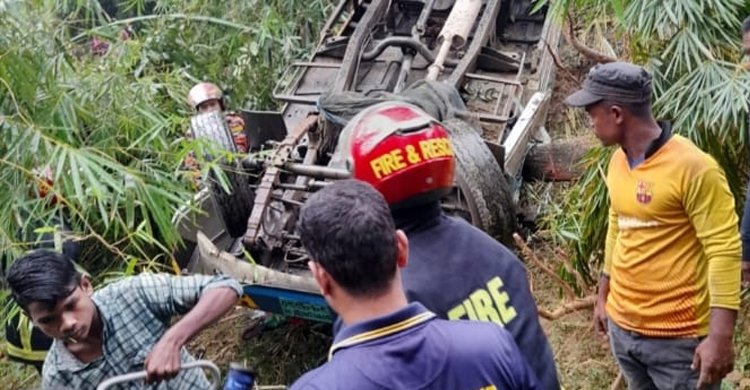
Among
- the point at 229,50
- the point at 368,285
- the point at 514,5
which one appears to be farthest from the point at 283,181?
the point at 368,285

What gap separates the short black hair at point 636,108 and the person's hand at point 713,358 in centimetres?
68

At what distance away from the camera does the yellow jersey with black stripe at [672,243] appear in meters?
2.55

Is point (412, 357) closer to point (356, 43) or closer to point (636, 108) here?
point (636, 108)

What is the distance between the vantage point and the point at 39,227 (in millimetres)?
3383

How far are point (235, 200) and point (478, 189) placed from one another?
1293 millimetres

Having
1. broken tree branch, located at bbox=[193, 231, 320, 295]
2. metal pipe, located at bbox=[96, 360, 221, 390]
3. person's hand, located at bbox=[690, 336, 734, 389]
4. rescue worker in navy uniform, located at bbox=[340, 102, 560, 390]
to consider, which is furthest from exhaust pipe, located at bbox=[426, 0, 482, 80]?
rescue worker in navy uniform, located at bbox=[340, 102, 560, 390]

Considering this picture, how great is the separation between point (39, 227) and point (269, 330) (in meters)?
2.08

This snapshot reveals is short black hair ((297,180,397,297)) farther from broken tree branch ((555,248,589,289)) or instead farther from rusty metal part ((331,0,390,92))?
rusty metal part ((331,0,390,92))

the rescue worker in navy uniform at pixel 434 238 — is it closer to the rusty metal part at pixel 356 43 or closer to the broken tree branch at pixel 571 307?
the broken tree branch at pixel 571 307

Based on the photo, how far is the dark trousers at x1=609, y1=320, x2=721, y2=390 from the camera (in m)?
2.76

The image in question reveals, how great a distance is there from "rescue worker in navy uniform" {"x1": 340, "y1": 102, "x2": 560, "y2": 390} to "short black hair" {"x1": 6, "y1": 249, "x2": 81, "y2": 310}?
3.04 ft

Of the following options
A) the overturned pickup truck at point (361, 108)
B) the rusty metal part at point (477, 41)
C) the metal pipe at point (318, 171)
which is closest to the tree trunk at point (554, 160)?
the overturned pickup truck at point (361, 108)

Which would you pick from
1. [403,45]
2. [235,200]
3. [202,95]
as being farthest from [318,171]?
[403,45]

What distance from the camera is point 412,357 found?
153 cm
